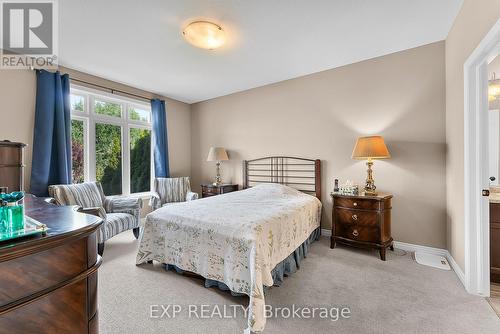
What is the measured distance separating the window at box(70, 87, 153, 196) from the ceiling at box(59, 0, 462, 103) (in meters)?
0.55

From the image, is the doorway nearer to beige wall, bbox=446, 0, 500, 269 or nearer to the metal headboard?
beige wall, bbox=446, 0, 500, 269

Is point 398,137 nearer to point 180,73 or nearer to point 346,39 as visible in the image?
point 346,39

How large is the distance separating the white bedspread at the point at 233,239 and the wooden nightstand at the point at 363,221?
0.43m

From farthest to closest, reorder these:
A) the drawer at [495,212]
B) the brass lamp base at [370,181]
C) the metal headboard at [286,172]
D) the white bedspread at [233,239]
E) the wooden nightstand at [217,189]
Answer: the wooden nightstand at [217,189], the metal headboard at [286,172], the brass lamp base at [370,181], the drawer at [495,212], the white bedspread at [233,239]

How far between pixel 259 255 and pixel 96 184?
2.95 m

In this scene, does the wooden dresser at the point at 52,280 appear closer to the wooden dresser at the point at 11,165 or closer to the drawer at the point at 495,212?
the wooden dresser at the point at 11,165

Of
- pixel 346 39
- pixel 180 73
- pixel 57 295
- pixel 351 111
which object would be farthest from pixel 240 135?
pixel 57 295

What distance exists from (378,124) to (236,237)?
8.43ft

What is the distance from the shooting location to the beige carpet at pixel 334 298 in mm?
1714

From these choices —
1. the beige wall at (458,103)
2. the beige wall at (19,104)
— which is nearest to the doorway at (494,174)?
the beige wall at (458,103)

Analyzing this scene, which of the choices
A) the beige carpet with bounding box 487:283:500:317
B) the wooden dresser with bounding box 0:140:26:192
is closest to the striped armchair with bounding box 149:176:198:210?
the wooden dresser with bounding box 0:140:26:192

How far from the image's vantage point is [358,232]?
2.96m

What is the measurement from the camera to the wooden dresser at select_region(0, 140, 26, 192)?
2.23 m

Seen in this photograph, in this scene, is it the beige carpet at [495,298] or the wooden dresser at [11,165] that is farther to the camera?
the wooden dresser at [11,165]
